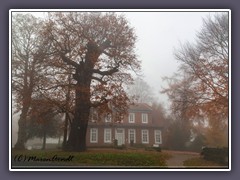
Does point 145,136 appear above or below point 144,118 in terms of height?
below

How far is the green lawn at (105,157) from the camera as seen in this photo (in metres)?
5.61

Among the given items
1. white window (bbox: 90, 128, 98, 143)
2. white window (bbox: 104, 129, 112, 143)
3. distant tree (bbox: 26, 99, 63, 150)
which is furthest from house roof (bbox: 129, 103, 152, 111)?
distant tree (bbox: 26, 99, 63, 150)

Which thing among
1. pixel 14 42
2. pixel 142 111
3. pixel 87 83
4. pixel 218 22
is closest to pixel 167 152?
pixel 142 111

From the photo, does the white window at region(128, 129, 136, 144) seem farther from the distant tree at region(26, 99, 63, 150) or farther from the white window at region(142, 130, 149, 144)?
the distant tree at region(26, 99, 63, 150)

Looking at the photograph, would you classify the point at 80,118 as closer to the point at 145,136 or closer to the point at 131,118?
the point at 131,118

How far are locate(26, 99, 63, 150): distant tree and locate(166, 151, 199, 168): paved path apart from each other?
1864mm

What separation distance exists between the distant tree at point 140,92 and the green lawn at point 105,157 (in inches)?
34.4

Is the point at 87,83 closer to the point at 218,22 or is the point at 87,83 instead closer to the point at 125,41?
the point at 125,41

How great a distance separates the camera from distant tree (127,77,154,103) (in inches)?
227

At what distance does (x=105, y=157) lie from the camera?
567cm

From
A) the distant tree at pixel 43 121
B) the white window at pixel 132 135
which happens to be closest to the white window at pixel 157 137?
the white window at pixel 132 135

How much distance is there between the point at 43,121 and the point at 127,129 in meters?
1.39

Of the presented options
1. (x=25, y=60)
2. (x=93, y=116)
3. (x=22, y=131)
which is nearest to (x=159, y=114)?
(x=93, y=116)

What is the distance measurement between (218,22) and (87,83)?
2.43m
